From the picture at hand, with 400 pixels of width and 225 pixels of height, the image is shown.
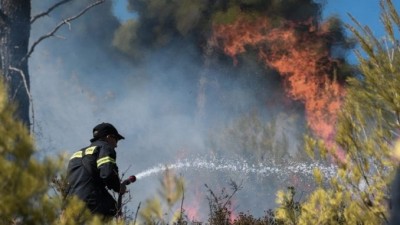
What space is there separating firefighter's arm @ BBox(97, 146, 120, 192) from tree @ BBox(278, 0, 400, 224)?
1.62 meters

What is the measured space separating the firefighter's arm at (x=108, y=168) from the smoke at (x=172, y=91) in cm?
2076

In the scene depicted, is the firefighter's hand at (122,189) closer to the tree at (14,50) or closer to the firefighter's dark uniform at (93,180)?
the firefighter's dark uniform at (93,180)

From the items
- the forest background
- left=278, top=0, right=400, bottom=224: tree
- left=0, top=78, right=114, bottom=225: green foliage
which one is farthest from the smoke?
left=0, top=78, right=114, bottom=225: green foliage

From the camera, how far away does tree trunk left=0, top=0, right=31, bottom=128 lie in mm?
5047

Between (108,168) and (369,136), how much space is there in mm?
2104

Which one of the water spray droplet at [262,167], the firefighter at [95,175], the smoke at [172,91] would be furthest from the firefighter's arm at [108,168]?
the smoke at [172,91]

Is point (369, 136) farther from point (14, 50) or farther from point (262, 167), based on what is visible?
point (262, 167)

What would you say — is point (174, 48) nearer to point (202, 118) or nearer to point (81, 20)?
point (202, 118)

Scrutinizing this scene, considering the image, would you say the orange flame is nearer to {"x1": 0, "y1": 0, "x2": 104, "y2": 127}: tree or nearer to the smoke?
the smoke

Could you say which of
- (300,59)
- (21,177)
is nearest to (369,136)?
(21,177)

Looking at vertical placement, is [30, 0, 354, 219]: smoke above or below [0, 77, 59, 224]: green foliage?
above

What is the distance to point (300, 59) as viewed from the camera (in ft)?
90.3

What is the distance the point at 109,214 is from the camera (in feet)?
15.7

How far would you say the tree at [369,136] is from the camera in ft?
14.4
